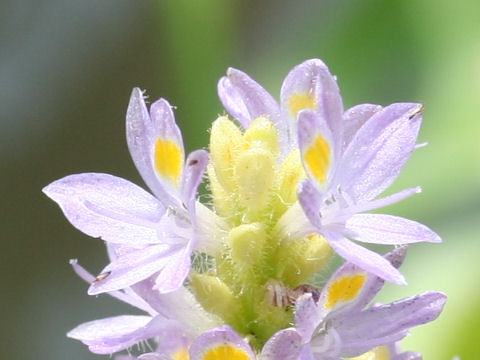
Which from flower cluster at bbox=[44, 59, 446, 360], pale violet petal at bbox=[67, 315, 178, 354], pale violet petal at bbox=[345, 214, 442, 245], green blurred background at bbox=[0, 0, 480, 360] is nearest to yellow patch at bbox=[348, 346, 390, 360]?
flower cluster at bbox=[44, 59, 446, 360]

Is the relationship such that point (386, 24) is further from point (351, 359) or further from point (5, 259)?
point (351, 359)

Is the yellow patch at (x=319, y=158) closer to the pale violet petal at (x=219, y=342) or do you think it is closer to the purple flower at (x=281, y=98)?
the purple flower at (x=281, y=98)

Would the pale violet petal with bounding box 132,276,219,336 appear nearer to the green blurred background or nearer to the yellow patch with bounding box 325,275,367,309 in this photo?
the yellow patch with bounding box 325,275,367,309

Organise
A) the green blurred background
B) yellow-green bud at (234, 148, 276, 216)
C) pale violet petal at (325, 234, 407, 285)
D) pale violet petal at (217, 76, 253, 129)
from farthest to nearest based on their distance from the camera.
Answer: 1. the green blurred background
2. pale violet petal at (217, 76, 253, 129)
3. yellow-green bud at (234, 148, 276, 216)
4. pale violet petal at (325, 234, 407, 285)

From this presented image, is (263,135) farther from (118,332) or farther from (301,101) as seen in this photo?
(118,332)

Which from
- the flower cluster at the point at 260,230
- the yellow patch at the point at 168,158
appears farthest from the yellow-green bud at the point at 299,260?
the yellow patch at the point at 168,158

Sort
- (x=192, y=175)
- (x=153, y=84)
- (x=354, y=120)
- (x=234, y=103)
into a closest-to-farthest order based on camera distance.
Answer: (x=192, y=175) → (x=354, y=120) → (x=234, y=103) → (x=153, y=84)

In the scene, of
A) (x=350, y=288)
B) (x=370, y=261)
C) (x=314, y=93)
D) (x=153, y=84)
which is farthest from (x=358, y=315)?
(x=153, y=84)
